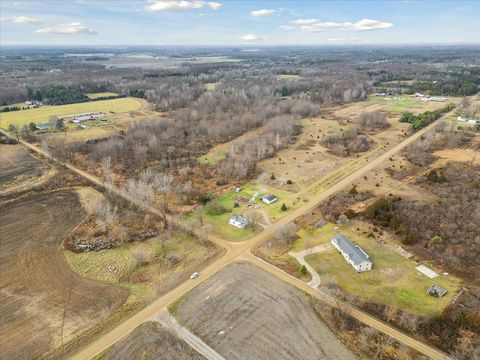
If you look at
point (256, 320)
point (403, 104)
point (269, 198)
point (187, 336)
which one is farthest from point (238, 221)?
point (403, 104)

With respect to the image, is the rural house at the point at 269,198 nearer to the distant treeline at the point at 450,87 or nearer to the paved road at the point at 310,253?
the paved road at the point at 310,253

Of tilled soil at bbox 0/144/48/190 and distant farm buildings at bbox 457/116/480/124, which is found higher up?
distant farm buildings at bbox 457/116/480/124

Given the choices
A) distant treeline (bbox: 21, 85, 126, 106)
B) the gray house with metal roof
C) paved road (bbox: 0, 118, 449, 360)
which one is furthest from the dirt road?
distant treeline (bbox: 21, 85, 126, 106)

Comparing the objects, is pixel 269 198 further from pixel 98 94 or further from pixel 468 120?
pixel 98 94

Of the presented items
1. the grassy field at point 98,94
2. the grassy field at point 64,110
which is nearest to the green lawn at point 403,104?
the grassy field at point 64,110

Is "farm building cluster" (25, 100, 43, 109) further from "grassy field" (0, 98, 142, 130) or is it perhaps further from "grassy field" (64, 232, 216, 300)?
"grassy field" (64, 232, 216, 300)
